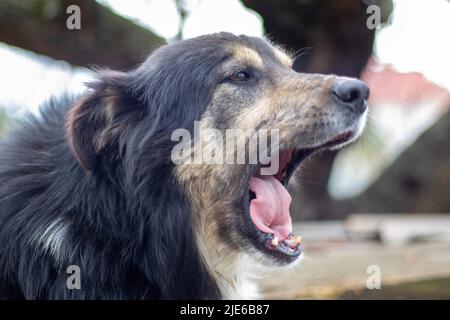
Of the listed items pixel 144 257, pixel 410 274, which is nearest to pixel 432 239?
pixel 410 274

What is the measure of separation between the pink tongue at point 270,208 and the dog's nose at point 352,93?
20.7 inches

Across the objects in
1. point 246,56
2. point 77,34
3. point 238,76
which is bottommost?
point 238,76

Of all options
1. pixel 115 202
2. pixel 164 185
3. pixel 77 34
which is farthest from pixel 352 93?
pixel 77 34

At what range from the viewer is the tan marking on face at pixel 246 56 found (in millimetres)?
3074

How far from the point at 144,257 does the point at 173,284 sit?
18 cm

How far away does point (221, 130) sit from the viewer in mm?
2965

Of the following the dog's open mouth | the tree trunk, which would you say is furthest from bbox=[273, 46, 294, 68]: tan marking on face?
the tree trunk

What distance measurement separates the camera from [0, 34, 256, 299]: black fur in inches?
112

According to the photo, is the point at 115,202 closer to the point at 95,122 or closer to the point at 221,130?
the point at 95,122

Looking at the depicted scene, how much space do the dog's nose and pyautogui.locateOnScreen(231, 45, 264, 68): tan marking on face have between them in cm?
45

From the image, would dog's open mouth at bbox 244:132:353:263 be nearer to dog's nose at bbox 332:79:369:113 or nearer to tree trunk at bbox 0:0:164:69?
dog's nose at bbox 332:79:369:113

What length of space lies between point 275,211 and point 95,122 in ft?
3.06

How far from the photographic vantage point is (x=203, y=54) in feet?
10.0

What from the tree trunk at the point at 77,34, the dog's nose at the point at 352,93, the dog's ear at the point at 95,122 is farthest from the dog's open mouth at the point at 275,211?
the tree trunk at the point at 77,34
